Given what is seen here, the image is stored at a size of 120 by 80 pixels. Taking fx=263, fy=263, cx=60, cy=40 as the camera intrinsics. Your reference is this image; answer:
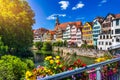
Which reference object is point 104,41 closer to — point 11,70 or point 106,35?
point 106,35

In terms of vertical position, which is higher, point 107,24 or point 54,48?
point 107,24

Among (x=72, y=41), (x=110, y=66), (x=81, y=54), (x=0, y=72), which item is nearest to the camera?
(x=110, y=66)

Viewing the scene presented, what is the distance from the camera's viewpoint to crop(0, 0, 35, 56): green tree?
26.0 meters

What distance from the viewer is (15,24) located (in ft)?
87.6

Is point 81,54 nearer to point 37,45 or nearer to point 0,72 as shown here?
point 37,45

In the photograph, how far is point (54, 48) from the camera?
214ft

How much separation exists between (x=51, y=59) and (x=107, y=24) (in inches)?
1873

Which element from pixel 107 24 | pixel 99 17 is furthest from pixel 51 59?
pixel 99 17

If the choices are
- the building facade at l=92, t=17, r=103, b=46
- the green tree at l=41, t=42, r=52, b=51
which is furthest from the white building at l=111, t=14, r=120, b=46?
the green tree at l=41, t=42, r=52, b=51

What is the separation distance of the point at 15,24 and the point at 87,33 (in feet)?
125

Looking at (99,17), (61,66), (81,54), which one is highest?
(99,17)

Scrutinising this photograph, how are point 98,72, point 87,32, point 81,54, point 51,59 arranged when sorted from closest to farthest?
point 98,72 < point 51,59 < point 81,54 < point 87,32

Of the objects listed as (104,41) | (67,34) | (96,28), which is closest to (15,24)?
(104,41)

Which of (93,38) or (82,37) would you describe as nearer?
(93,38)
